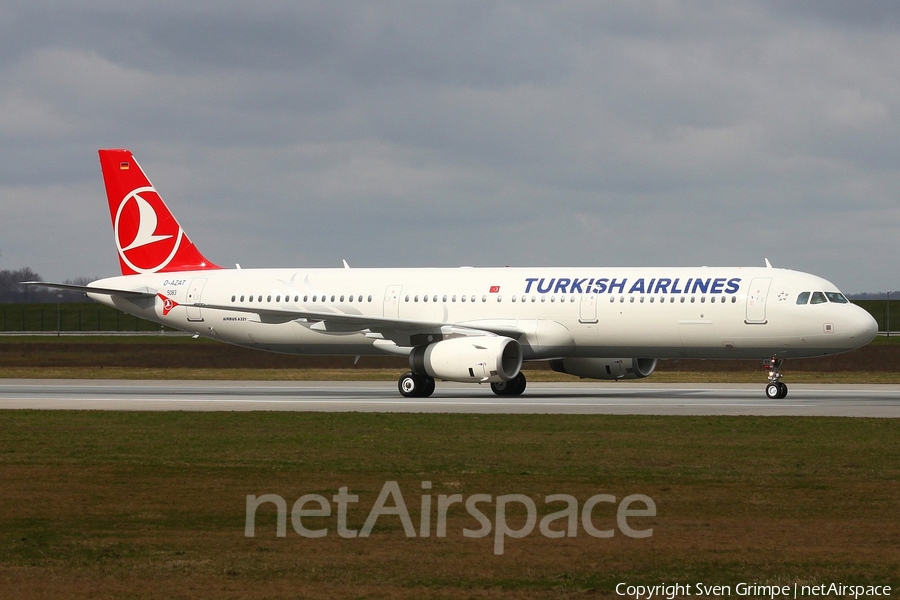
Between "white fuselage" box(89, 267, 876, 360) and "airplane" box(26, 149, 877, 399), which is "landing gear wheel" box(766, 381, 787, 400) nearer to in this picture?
"airplane" box(26, 149, 877, 399)

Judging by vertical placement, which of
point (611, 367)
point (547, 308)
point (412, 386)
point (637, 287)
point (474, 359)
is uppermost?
point (637, 287)

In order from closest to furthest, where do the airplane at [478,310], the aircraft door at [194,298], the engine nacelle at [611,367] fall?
the airplane at [478,310] < the engine nacelle at [611,367] < the aircraft door at [194,298]

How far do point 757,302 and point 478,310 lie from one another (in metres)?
8.87

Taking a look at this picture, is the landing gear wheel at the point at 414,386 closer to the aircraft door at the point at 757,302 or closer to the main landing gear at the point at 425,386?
the main landing gear at the point at 425,386

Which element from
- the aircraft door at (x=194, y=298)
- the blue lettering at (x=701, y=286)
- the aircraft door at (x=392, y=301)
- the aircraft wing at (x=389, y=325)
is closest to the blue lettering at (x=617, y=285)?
the blue lettering at (x=701, y=286)

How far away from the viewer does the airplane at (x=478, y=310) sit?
3588 centimetres

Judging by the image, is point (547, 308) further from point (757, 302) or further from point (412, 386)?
point (757, 302)

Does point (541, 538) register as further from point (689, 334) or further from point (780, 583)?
point (689, 334)

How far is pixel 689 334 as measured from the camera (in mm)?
36438

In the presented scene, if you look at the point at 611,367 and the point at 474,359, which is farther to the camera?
the point at 611,367

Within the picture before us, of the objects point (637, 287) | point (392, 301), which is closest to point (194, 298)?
point (392, 301)

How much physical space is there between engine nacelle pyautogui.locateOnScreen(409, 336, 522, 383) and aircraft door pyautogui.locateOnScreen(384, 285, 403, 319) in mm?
3870

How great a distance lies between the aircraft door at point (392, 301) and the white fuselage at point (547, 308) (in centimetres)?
3

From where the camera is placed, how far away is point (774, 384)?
35.9 meters
